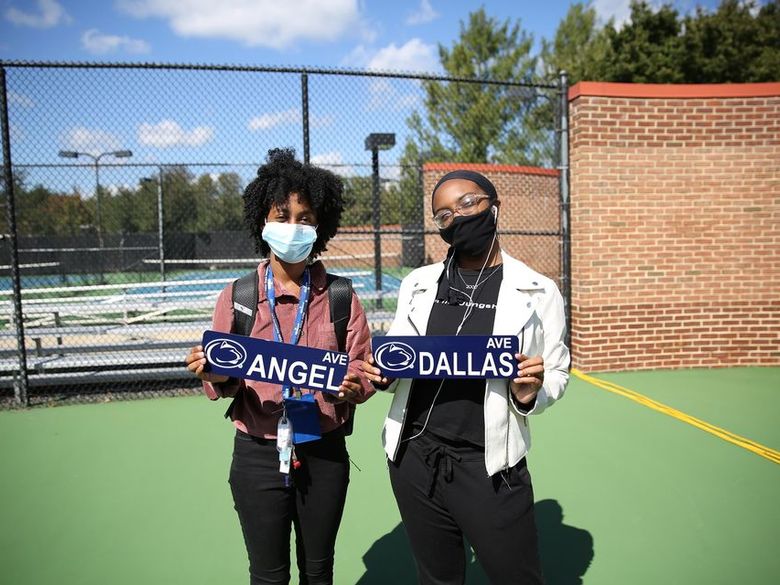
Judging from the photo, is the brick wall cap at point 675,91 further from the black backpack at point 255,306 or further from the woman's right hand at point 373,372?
the woman's right hand at point 373,372

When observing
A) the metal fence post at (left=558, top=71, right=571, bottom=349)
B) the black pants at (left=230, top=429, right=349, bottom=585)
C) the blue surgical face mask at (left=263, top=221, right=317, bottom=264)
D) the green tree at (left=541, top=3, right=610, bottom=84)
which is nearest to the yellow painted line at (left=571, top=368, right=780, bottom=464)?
the metal fence post at (left=558, top=71, right=571, bottom=349)

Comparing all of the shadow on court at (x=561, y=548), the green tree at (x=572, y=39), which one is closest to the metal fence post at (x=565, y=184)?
the shadow on court at (x=561, y=548)

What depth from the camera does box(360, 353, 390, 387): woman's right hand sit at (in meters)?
1.95

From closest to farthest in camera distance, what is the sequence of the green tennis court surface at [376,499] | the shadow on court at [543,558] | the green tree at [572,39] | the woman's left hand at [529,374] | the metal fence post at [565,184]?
the woman's left hand at [529,374], the shadow on court at [543,558], the green tennis court surface at [376,499], the metal fence post at [565,184], the green tree at [572,39]

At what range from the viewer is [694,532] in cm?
327

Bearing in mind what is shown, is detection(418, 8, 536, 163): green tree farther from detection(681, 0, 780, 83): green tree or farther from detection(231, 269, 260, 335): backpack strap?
detection(681, 0, 780, 83): green tree

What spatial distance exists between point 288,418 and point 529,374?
35.1 inches

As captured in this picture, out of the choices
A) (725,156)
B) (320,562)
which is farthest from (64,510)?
(725,156)

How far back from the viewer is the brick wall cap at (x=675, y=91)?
6613mm

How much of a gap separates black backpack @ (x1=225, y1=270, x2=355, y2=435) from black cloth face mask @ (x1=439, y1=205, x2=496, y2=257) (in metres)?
0.47

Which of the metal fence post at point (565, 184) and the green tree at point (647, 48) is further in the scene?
the green tree at point (647, 48)

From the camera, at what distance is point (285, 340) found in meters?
2.13

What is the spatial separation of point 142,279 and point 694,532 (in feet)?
49.8

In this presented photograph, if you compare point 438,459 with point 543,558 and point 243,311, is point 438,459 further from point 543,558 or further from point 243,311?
point 543,558
